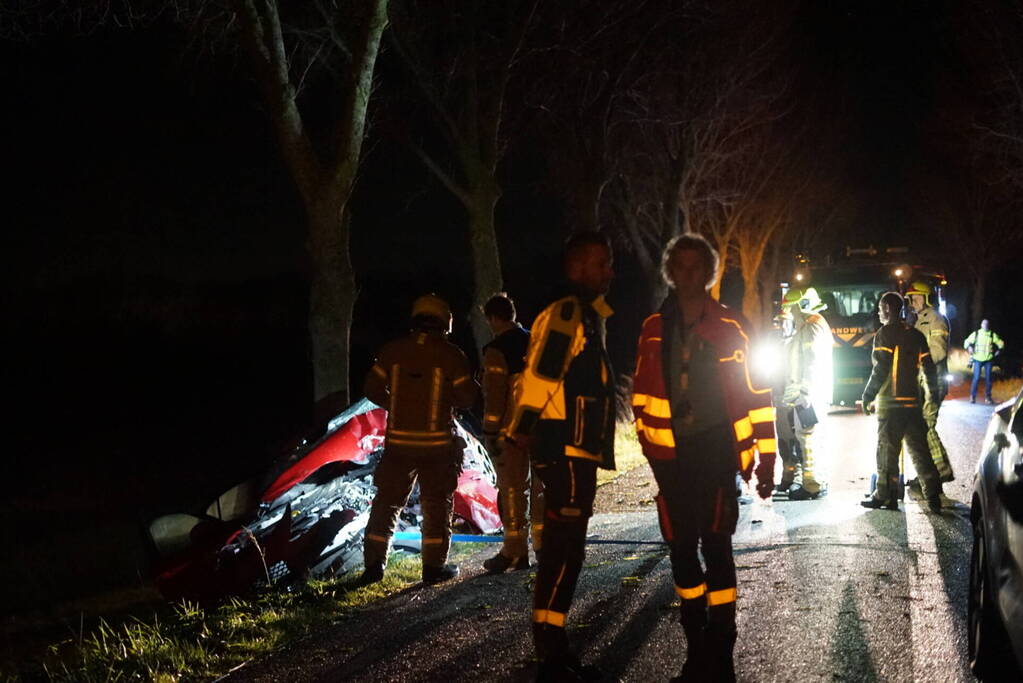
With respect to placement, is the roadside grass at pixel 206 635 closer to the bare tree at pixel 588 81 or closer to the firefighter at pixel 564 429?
the firefighter at pixel 564 429

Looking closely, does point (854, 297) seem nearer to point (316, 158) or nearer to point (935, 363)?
point (935, 363)

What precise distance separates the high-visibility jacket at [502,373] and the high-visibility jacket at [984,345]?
14525mm

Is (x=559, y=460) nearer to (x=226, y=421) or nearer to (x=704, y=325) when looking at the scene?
(x=704, y=325)

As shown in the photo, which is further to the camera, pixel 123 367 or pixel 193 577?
pixel 123 367

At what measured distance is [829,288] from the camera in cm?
1808

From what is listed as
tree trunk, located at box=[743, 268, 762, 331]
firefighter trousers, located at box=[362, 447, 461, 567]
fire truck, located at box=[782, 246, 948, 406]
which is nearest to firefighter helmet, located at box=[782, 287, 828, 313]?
firefighter trousers, located at box=[362, 447, 461, 567]

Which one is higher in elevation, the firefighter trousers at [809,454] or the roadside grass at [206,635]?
the firefighter trousers at [809,454]

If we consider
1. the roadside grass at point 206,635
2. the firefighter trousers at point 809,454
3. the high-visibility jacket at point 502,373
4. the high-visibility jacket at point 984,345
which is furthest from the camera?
the high-visibility jacket at point 984,345

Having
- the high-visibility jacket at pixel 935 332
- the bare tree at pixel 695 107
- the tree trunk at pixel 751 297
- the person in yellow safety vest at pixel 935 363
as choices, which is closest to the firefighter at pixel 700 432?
the person in yellow safety vest at pixel 935 363

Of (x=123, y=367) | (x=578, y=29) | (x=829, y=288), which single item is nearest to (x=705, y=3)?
(x=578, y=29)

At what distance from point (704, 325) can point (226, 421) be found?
65.6 feet

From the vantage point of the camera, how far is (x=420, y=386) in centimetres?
637

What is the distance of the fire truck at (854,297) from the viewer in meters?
16.9

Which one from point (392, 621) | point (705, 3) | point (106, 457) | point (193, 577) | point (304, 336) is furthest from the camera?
point (304, 336)
